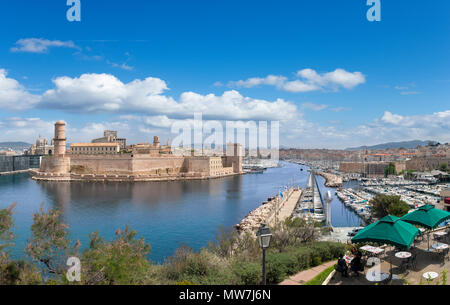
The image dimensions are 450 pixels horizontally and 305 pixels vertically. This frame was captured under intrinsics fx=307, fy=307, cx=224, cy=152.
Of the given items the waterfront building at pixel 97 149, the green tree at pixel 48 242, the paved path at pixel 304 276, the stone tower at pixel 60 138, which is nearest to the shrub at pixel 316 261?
the paved path at pixel 304 276

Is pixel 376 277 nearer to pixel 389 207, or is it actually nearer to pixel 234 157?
pixel 389 207

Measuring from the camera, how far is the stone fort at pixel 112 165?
3866 centimetres

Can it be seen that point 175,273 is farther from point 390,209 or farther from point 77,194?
point 77,194

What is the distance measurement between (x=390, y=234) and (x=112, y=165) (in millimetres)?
39575

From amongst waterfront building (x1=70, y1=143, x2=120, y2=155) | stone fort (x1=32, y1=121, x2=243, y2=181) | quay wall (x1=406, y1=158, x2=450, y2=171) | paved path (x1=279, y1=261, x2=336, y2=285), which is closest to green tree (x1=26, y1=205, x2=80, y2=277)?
paved path (x1=279, y1=261, x2=336, y2=285)

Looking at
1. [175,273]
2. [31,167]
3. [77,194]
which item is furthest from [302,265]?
[31,167]

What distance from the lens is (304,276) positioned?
203 inches

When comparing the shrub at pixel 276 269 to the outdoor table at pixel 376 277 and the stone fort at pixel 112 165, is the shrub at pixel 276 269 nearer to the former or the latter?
the outdoor table at pixel 376 277

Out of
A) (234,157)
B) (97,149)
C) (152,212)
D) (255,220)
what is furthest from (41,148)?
(255,220)

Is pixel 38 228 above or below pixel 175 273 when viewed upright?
above

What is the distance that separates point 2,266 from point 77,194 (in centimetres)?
2428

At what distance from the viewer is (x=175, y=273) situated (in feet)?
16.9
